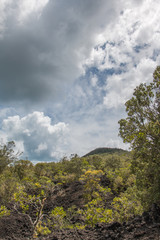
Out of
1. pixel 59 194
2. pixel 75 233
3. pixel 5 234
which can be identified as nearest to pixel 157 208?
pixel 75 233

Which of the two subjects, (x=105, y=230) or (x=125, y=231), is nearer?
Result: (x=125, y=231)

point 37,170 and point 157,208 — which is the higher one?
point 37,170

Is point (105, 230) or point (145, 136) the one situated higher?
point (145, 136)

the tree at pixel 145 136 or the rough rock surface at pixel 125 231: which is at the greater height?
the tree at pixel 145 136

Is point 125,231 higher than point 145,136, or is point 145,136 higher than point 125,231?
point 145,136

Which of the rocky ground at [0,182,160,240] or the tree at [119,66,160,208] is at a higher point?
the tree at [119,66,160,208]

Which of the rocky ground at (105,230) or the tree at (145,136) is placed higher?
the tree at (145,136)

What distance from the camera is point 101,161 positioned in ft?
92.6

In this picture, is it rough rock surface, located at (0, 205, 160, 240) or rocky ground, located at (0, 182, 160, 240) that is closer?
rough rock surface, located at (0, 205, 160, 240)

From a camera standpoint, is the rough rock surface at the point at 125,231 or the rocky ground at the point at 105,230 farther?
the rocky ground at the point at 105,230

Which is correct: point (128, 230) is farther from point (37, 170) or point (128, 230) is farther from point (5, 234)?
point (37, 170)

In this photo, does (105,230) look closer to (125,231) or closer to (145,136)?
(125,231)

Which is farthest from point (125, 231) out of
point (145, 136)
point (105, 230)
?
point (145, 136)

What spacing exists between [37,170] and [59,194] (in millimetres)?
9000
